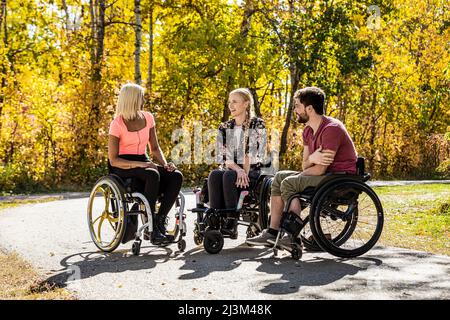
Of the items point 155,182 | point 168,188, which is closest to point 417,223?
point 168,188

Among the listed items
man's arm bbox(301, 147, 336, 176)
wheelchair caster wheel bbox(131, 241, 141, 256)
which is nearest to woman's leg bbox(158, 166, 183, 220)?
wheelchair caster wheel bbox(131, 241, 141, 256)

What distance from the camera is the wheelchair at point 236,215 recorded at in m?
6.46

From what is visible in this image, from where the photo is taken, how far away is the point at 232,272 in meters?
5.53

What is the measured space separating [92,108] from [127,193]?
11.5m

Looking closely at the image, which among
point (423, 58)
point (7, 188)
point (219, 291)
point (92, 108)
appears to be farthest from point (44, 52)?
point (219, 291)

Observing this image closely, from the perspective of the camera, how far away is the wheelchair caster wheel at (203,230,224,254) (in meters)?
6.40

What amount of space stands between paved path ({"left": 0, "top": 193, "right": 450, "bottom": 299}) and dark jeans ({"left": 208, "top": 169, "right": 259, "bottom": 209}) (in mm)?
480

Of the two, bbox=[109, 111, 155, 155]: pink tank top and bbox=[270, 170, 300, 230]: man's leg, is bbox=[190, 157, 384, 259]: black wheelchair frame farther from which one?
bbox=[109, 111, 155, 155]: pink tank top

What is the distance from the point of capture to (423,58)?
87.7 ft

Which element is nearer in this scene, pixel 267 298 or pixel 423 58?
pixel 267 298

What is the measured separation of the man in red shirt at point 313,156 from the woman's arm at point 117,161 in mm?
1278

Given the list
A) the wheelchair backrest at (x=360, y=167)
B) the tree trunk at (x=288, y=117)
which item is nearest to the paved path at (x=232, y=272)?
the wheelchair backrest at (x=360, y=167)

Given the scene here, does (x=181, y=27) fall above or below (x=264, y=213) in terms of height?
above
